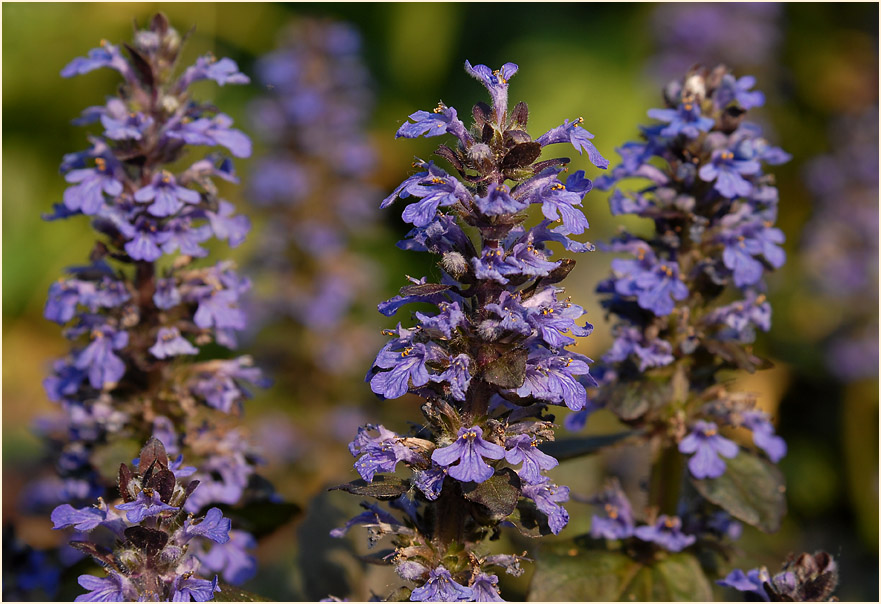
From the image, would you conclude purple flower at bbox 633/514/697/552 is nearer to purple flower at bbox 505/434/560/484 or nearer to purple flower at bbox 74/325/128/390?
purple flower at bbox 505/434/560/484

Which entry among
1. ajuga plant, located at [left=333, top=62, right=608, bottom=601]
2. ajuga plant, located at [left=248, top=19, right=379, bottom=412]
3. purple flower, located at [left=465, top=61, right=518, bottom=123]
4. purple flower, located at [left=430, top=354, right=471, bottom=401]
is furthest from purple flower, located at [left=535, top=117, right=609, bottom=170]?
ajuga plant, located at [left=248, top=19, right=379, bottom=412]

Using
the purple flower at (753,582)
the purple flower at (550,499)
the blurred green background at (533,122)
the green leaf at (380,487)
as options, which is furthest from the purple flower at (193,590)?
the purple flower at (753,582)

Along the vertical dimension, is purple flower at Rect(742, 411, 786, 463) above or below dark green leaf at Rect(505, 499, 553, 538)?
above

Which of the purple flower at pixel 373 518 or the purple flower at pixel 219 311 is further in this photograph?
the purple flower at pixel 219 311

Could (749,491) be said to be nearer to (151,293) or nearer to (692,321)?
(692,321)

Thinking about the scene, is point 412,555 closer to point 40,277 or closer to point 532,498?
point 532,498

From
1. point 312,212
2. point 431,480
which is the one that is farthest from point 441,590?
point 312,212

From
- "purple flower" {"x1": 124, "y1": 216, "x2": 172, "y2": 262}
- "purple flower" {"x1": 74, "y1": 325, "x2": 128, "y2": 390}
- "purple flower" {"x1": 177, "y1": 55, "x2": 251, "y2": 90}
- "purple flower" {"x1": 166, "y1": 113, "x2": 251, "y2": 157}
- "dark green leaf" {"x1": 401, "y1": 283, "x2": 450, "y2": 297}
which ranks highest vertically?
"purple flower" {"x1": 177, "y1": 55, "x2": 251, "y2": 90}

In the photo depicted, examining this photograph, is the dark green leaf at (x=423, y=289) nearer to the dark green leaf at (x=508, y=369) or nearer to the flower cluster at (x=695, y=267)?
the dark green leaf at (x=508, y=369)
